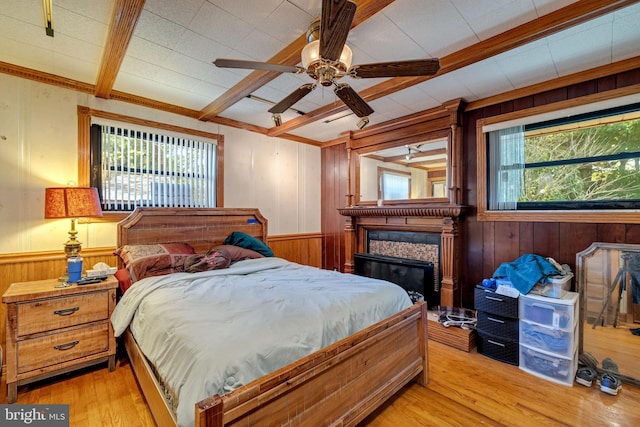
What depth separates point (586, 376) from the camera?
7.24 feet

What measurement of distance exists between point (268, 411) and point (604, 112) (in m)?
Result: 3.60

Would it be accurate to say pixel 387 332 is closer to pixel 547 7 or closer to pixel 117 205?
pixel 547 7

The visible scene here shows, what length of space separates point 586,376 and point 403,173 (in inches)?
107

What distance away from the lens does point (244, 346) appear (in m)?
1.28

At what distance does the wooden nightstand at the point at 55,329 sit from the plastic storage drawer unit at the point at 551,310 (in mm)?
3523

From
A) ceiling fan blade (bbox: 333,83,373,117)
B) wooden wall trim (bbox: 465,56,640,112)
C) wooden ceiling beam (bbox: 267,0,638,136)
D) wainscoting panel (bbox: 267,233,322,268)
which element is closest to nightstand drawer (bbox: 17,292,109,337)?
wainscoting panel (bbox: 267,233,322,268)

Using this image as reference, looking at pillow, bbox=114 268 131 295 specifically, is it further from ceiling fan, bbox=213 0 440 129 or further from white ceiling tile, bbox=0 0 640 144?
ceiling fan, bbox=213 0 440 129

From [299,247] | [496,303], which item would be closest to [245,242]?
[299,247]

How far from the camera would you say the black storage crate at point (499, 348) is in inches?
99.1

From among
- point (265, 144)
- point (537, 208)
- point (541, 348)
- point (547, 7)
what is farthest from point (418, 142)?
point (541, 348)

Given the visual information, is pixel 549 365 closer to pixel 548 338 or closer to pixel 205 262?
pixel 548 338

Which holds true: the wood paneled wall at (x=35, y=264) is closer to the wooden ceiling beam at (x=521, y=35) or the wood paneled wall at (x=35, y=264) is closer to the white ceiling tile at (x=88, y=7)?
the white ceiling tile at (x=88, y=7)

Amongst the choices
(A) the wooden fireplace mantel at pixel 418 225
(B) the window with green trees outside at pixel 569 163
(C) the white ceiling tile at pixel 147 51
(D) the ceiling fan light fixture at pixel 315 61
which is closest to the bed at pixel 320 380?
(A) the wooden fireplace mantel at pixel 418 225

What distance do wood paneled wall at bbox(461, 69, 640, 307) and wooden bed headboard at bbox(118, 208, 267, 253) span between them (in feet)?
8.74
